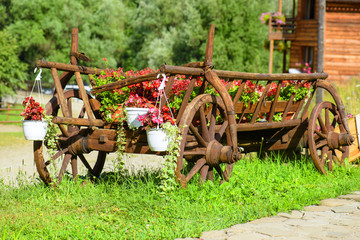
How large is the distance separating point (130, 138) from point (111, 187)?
74 cm

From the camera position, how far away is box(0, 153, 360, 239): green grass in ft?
15.3

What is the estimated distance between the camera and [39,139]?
5.69 metres

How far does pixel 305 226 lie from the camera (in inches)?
184

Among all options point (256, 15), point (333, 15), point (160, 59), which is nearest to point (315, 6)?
point (333, 15)

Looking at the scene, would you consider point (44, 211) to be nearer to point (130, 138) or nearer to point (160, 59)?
point (130, 138)

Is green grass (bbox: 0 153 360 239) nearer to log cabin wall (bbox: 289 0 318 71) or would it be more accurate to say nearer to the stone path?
the stone path

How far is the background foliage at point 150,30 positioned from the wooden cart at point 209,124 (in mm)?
25441

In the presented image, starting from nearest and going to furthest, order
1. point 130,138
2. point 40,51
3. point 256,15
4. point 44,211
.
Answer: point 44,211 → point 130,138 → point 256,15 → point 40,51

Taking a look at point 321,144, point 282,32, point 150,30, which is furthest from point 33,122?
point 150,30

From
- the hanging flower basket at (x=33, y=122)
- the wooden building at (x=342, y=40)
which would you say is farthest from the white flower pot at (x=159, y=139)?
the wooden building at (x=342, y=40)

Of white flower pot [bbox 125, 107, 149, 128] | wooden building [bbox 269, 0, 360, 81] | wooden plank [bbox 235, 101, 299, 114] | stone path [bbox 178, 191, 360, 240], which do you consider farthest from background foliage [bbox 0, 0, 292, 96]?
stone path [bbox 178, 191, 360, 240]

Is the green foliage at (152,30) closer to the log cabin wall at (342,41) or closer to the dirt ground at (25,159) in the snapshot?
the log cabin wall at (342,41)

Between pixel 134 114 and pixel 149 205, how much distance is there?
92 centimetres

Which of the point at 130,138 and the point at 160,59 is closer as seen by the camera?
the point at 130,138
